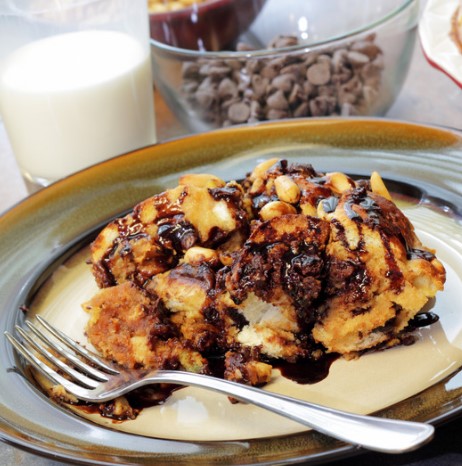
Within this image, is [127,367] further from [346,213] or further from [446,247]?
[446,247]

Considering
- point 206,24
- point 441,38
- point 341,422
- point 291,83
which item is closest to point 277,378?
point 341,422

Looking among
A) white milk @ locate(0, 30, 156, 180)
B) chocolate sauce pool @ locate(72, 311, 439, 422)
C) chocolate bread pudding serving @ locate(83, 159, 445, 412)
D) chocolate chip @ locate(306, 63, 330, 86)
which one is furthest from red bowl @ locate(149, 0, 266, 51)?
chocolate sauce pool @ locate(72, 311, 439, 422)

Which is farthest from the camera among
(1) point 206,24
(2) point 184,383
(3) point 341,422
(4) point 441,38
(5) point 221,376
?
(1) point 206,24

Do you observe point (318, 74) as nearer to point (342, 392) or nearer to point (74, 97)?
point (74, 97)

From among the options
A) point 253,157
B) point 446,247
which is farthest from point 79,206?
point 446,247

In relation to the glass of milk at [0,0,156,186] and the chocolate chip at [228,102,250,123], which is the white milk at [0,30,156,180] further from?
the chocolate chip at [228,102,250,123]
